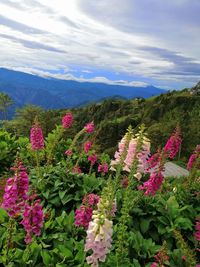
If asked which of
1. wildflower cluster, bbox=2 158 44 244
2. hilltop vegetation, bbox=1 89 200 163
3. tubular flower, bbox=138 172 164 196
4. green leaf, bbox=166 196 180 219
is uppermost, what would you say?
wildflower cluster, bbox=2 158 44 244

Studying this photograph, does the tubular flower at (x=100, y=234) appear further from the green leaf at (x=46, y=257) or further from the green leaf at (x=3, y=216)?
the green leaf at (x=3, y=216)

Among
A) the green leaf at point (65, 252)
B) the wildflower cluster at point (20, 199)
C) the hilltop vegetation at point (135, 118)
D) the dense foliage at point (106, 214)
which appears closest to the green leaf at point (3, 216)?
the dense foliage at point (106, 214)

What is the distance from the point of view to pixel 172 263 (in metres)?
7.11

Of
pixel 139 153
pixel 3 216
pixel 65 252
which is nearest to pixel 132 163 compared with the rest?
pixel 139 153

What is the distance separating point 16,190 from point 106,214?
1.30 m

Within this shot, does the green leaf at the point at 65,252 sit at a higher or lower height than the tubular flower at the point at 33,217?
lower

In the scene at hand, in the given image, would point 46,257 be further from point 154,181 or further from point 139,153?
point 154,181

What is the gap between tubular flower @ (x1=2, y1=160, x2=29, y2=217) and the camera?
5359 mm

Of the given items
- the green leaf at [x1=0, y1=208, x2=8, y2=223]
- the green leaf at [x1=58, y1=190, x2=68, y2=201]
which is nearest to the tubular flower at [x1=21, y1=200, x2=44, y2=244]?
the green leaf at [x1=0, y1=208, x2=8, y2=223]

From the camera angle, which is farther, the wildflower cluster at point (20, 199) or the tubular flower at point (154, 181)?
the tubular flower at point (154, 181)

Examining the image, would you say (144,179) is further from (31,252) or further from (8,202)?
(8,202)

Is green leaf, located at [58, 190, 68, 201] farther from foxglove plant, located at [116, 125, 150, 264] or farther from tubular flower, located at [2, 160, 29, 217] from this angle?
tubular flower, located at [2, 160, 29, 217]

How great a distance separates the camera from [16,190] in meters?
5.34

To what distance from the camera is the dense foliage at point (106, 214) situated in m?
5.45
